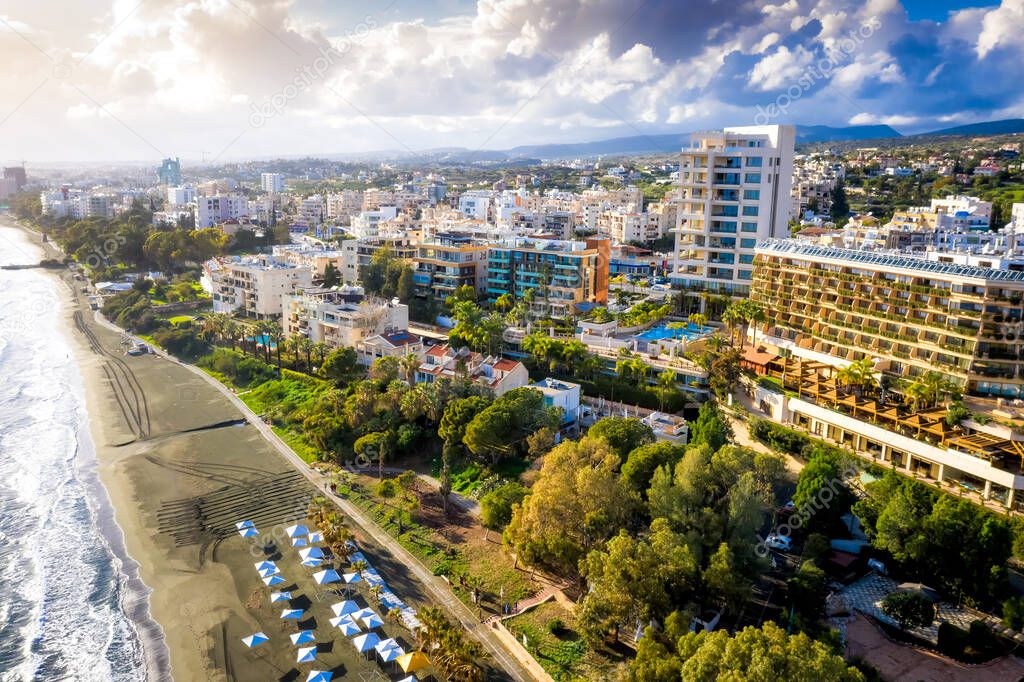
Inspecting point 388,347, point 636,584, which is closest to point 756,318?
point 388,347

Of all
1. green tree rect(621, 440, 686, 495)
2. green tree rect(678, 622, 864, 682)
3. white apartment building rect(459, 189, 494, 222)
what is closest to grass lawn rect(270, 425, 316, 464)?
green tree rect(621, 440, 686, 495)

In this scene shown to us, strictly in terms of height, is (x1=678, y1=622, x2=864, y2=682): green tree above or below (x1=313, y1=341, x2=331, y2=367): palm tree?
below

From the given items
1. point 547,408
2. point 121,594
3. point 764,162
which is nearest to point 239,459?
point 121,594

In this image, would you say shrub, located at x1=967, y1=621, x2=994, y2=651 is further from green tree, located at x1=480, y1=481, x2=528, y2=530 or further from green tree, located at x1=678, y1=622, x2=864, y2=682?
green tree, located at x1=480, y1=481, x2=528, y2=530

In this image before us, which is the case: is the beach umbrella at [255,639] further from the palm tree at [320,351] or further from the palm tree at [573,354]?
the palm tree at [320,351]

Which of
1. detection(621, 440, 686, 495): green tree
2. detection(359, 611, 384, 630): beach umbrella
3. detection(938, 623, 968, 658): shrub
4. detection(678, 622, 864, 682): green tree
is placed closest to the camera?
detection(678, 622, 864, 682): green tree

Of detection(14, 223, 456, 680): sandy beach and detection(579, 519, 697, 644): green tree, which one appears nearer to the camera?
detection(579, 519, 697, 644): green tree

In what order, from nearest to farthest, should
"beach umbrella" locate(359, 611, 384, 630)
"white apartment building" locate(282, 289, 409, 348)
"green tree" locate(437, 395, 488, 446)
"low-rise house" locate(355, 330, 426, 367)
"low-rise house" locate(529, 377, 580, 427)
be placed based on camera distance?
"beach umbrella" locate(359, 611, 384, 630), "green tree" locate(437, 395, 488, 446), "low-rise house" locate(529, 377, 580, 427), "low-rise house" locate(355, 330, 426, 367), "white apartment building" locate(282, 289, 409, 348)

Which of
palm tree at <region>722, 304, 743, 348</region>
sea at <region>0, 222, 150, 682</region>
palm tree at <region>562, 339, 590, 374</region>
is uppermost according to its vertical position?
palm tree at <region>722, 304, 743, 348</region>
